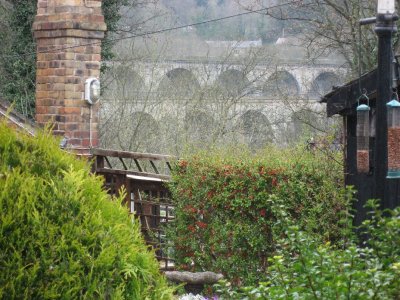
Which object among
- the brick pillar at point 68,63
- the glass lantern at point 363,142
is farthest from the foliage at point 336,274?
the brick pillar at point 68,63

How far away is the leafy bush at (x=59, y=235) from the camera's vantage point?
350 centimetres

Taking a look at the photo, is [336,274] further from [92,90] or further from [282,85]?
[282,85]

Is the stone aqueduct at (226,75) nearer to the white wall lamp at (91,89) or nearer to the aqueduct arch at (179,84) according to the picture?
the aqueduct arch at (179,84)

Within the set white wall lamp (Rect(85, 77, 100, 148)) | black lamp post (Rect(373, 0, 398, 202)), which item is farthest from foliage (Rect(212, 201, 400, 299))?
white wall lamp (Rect(85, 77, 100, 148))

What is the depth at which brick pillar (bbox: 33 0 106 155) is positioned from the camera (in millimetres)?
10734

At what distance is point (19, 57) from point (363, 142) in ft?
34.6

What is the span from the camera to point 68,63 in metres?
10.7

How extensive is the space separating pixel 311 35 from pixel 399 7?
10.2 feet

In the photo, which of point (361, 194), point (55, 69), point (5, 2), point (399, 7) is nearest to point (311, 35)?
point (399, 7)

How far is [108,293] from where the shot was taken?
359 cm

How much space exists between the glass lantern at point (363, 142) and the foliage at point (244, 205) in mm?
1305

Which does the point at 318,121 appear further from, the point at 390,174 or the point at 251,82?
the point at 390,174

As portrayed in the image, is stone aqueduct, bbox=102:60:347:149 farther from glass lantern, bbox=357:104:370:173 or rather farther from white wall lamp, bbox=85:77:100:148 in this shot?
glass lantern, bbox=357:104:370:173

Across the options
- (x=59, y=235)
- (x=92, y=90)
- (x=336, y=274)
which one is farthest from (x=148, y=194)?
(x=59, y=235)
